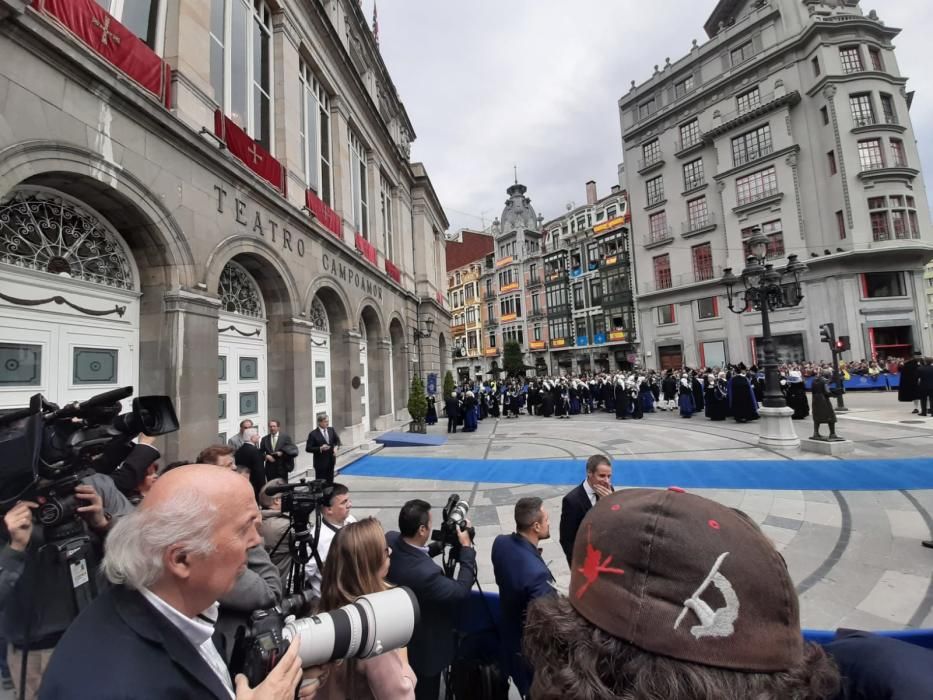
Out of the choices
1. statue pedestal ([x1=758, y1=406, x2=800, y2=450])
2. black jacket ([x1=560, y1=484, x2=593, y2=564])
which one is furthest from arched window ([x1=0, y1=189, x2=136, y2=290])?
statue pedestal ([x1=758, y1=406, x2=800, y2=450])

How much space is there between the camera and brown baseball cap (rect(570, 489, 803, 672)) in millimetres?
727

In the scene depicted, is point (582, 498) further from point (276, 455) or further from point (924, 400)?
point (924, 400)

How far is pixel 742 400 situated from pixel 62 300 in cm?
1669

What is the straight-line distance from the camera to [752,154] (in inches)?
1102

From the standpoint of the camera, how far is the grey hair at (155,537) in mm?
1198

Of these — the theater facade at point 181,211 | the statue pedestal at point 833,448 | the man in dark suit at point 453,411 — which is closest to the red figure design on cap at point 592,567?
the theater facade at point 181,211

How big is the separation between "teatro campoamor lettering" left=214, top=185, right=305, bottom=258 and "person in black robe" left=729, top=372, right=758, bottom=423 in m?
14.0

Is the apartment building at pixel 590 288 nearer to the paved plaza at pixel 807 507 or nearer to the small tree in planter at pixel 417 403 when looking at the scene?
the paved plaza at pixel 807 507

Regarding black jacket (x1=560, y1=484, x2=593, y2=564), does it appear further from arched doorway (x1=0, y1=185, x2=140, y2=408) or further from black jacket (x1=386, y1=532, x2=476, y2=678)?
arched doorway (x1=0, y1=185, x2=140, y2=408)

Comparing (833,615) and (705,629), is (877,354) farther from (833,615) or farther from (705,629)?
(705,629)

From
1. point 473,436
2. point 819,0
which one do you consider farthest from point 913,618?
point 819,0

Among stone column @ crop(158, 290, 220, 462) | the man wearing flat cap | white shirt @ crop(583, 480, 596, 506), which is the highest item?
stone column @ crop(158, 290, 220, 462)

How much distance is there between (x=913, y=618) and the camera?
10.4 ft

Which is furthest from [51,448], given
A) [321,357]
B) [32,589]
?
[321,357]
